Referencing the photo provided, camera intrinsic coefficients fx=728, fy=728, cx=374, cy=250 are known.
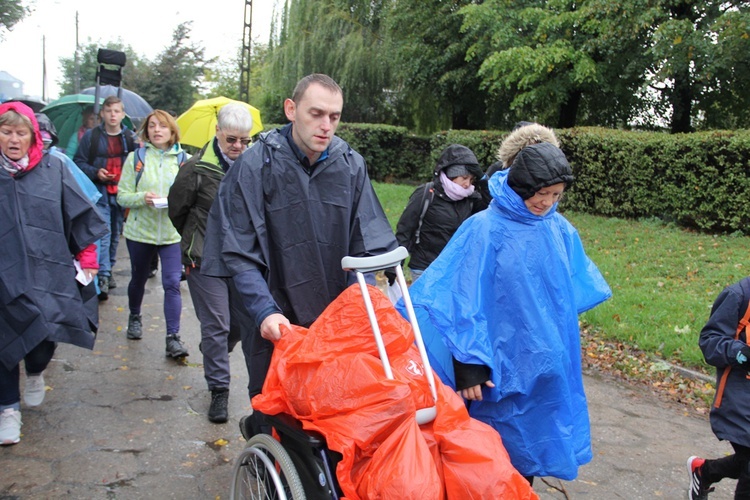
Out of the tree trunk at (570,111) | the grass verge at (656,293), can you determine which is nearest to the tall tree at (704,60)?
the tree trunk at (570,111)

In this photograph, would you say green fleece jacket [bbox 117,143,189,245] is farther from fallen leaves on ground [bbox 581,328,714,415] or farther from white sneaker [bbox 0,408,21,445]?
fallen leaves on ground [bbox 581,328,714,415]

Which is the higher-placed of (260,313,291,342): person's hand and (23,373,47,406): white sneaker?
(260,313,291,342): person's hand

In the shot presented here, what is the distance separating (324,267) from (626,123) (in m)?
15.2

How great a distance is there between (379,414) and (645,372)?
4524 millimetres

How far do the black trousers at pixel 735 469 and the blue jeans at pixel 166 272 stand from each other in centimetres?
403

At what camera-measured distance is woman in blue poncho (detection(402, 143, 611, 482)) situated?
9.84ft

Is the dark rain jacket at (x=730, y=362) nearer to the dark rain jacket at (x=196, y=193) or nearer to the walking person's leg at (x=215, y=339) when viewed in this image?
the walking person's leg at (x=215, y=339)

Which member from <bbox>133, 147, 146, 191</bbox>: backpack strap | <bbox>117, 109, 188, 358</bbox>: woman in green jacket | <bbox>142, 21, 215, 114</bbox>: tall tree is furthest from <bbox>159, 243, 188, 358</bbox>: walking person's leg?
<bbox>142, 21, 215, 114</bbox>: tall tree

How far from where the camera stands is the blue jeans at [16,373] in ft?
14.1

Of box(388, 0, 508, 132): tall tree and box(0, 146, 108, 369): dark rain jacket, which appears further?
box(388, 0, 508, 132): tall tree

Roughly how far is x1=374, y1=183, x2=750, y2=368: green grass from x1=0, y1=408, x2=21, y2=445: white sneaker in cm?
498

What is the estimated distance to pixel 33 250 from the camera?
426cm

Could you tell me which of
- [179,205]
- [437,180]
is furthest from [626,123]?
[179,205]

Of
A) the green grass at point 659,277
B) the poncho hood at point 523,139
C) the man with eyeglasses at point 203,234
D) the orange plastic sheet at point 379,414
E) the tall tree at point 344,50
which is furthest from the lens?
the tall tree at point 344,50
